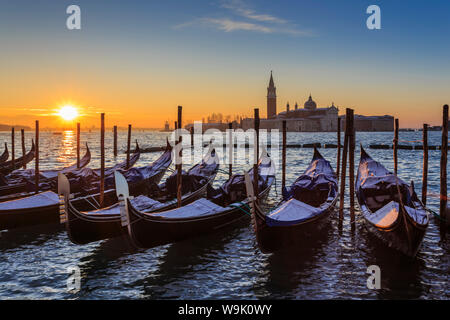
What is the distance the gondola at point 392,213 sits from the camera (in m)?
7.26

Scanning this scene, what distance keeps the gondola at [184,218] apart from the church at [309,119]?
127 metres

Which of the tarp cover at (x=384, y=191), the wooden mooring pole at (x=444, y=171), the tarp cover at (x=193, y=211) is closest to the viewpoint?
the tarp cover at (x=384, y=191)

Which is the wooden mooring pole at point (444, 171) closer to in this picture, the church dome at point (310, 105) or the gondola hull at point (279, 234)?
the gondola hull at point (279, 234)

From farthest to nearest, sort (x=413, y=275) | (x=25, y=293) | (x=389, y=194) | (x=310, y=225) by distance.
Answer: (x=389, y=194) → (x=310, y=225) → (x=413, y=275) → (x=25, y=293)

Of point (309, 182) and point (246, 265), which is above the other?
point (309, 182)

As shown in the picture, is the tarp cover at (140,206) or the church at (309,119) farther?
the church at (309,119)

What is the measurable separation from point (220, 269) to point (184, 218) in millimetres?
1405

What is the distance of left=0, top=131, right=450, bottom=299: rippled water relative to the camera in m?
6.75

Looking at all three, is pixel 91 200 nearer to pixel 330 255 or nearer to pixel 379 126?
pixel 330 255

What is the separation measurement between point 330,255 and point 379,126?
163 meters

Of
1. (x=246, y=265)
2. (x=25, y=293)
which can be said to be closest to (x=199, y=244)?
(x=246, y=265)

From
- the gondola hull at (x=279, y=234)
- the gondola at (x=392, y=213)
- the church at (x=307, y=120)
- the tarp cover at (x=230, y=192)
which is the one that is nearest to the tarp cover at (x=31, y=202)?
the tarp cover at (x=230, y=192)

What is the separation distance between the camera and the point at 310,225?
333 inches

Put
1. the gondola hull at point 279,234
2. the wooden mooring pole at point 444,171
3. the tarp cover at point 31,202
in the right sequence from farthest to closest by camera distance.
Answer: the tarp cover at point 31,202, the wooden mooring pole at point 444,171, the gondola hull at point 279,234
